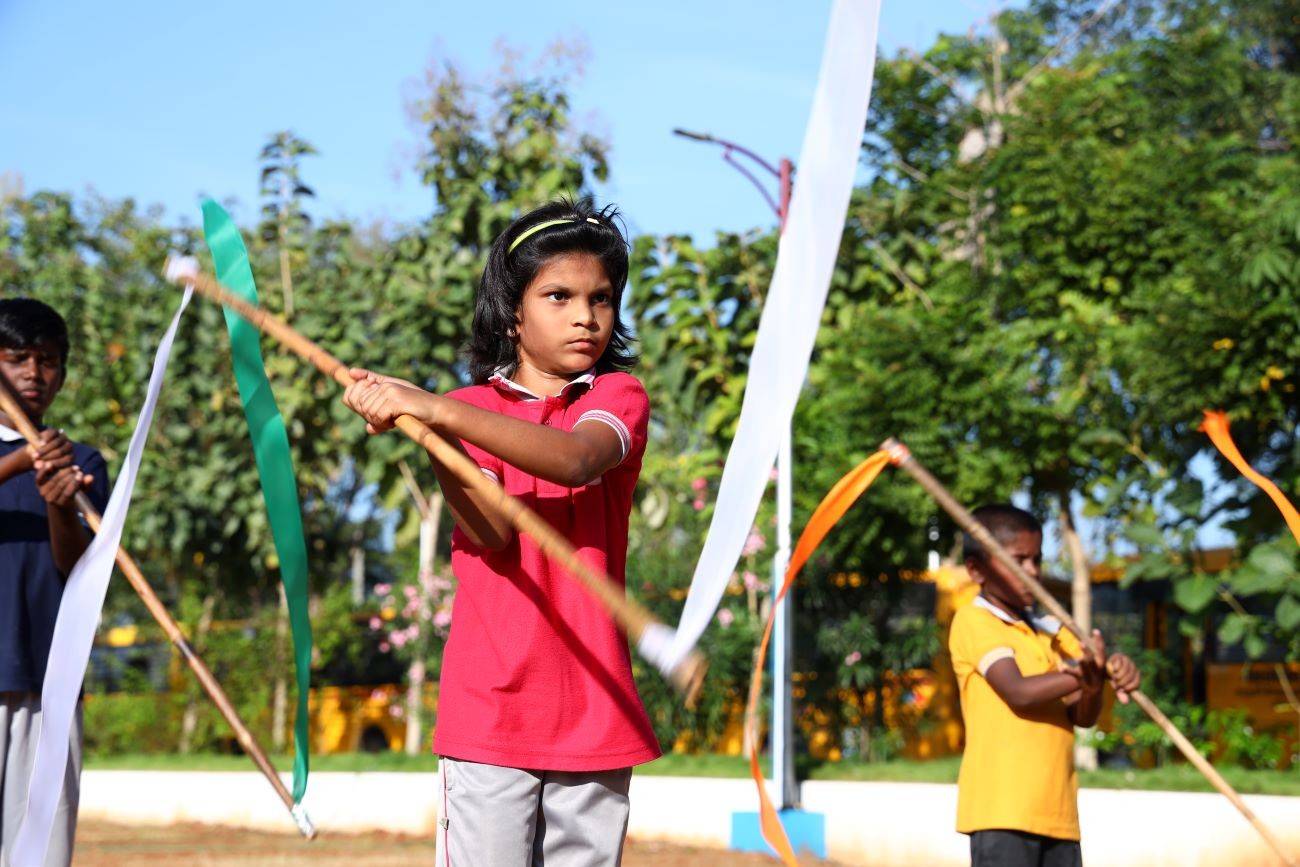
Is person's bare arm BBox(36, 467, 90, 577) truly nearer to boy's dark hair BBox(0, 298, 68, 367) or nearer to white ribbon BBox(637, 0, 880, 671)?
boy's dark hair BBox(0, 298, 68, 367)

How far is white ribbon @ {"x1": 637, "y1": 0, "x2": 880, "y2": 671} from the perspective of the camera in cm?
233

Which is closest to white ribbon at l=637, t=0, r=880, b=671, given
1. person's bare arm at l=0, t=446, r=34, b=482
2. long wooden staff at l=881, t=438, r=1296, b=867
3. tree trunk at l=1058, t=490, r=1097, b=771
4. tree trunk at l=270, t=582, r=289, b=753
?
long wooden staff at l=881, t=438, r=1296, b=867

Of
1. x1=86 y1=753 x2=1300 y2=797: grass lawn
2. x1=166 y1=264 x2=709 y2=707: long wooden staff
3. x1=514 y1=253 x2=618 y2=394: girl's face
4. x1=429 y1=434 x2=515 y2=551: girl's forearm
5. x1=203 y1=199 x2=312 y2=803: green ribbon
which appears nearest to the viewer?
x1=166 y1=264 x2=709 y2=707: long wooden staff

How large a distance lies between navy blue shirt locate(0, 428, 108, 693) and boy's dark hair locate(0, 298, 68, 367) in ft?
0.72

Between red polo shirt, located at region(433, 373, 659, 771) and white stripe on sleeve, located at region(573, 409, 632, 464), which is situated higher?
white stripe on sleeve, located at region(573, 409, 632, 464)

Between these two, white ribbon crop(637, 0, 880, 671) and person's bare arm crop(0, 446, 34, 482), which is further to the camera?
person's bare arm crop(0, 446, 34, 482)

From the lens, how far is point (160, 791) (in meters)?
10.9

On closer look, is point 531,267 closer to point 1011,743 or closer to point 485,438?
point 485,438

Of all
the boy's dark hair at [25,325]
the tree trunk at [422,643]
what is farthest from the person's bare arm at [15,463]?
the tree trunk at [422,643]

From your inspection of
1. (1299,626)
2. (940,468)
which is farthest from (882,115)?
(1299,626)

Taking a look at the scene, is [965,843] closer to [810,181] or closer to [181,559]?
[810,181]

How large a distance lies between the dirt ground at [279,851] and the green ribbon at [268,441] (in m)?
4.76

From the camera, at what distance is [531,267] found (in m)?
2.58

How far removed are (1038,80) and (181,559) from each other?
8.49m
